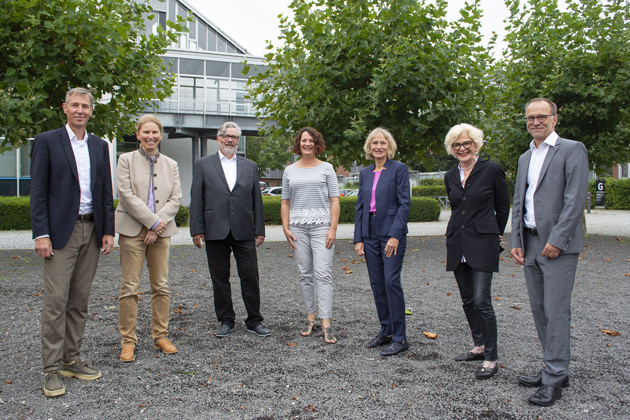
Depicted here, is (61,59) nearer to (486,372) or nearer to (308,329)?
(308,329)

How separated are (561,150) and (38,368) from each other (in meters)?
4.27

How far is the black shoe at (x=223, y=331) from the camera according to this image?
4461 millimetres

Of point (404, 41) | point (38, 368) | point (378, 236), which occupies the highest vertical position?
point (404, 41)

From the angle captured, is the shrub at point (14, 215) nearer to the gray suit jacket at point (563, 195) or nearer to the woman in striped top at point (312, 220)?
the woman in striped top at point (312, 220)

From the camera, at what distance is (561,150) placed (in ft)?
10.4

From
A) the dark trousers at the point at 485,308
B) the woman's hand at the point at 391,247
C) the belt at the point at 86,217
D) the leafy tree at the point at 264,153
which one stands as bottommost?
the dark trousers at the point at 485,308

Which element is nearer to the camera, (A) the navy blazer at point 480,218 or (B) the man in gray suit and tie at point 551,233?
(B) the man in gray suit and tie at point 551,233

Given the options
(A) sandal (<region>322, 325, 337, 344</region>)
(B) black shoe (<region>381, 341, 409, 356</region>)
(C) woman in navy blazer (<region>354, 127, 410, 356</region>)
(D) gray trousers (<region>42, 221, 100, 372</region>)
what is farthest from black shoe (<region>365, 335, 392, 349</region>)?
(D) gray trousers (<region>42, 221, 100, 372</region>)

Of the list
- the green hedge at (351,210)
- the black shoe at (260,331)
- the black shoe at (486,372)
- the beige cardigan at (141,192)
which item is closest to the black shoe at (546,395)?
the black shoe at (486,372)

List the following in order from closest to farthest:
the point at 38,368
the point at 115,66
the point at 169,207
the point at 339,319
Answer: the point at 38,368, the point at 169,207, the point at 339,319, the point at 115,66

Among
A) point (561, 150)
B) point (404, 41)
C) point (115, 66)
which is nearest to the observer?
point (561, 150)

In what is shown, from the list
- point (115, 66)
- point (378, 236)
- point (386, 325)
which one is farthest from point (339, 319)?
point (115, 66)

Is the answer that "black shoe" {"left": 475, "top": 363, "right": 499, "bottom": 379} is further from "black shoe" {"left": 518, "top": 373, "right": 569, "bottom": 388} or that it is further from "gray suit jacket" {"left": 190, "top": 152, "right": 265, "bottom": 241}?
"gray suit jacket" {"left": 190, "top": 152, "right": 265, "bottom": 241}

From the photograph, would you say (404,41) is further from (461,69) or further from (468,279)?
(468,279)
